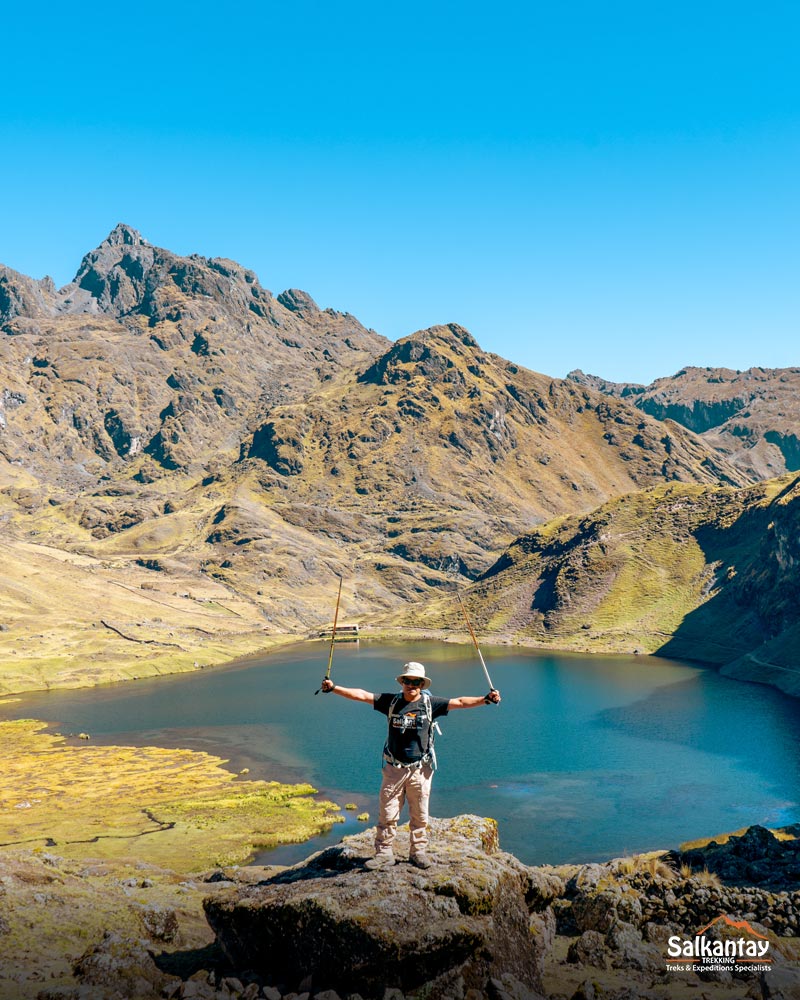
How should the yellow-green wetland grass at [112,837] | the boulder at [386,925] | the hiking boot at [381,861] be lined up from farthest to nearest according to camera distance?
the yellow-green wetland grass at [112,837] < the hiking boot at [381,861] < the boulder at [386,925]

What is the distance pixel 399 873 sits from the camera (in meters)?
20.2

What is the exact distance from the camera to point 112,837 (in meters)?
81.5

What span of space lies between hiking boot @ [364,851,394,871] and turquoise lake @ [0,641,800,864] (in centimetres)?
5932

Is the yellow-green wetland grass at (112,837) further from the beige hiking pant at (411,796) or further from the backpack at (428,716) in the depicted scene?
the backpack at (428,716)

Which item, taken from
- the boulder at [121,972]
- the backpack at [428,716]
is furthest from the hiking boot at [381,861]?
the boulder at [121,972]

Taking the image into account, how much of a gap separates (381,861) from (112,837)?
2909 inches

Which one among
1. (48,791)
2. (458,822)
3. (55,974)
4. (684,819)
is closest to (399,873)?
(458,822)

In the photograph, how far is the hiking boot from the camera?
807 inches

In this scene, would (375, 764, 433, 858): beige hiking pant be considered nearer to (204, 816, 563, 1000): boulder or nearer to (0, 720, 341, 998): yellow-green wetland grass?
(204, 816, 563, 1000): boulder

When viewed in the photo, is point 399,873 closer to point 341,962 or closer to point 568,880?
point 341,962

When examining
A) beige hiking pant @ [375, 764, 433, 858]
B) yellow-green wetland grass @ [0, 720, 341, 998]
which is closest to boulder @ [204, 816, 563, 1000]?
beige hiking pant @ [375, 764, 433, 858]

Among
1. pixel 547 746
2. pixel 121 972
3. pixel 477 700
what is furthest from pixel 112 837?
pixel 477 700

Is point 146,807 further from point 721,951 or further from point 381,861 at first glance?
point 381,861

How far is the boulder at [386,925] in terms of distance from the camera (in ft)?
59.0
